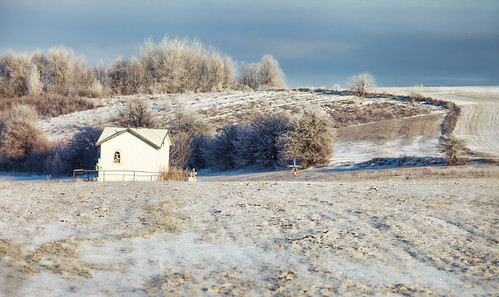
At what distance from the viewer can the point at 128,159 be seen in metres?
34.0

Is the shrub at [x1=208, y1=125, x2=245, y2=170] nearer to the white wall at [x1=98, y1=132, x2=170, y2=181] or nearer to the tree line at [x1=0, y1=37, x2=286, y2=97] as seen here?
the white wall at [x1=98, y1=132, x2=170, y2=181]

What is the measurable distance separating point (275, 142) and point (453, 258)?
32.7 m

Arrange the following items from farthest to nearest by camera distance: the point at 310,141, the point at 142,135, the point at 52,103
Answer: the point at 52,103, the point at 310,141, the point at 142,135

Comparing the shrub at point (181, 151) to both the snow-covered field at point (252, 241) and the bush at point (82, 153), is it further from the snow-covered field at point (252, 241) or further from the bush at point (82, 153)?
the snow-covered field at point (252, 241)

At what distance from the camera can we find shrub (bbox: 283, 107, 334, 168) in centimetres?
3812

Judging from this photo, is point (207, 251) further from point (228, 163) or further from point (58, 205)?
point (228, 163)

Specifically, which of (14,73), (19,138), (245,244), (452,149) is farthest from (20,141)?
(245,244)

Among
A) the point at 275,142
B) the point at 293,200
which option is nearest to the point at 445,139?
the point at 275,142

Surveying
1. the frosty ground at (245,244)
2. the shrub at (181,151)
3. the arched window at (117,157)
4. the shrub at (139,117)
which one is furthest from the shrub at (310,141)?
the frosty ground at (245,244)

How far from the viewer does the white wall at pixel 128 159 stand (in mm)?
33438

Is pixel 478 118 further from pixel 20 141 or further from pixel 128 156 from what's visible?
pixel 20 141

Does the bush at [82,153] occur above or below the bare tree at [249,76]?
below

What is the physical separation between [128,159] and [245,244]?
26.2m

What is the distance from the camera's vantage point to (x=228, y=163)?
44.4 metres
